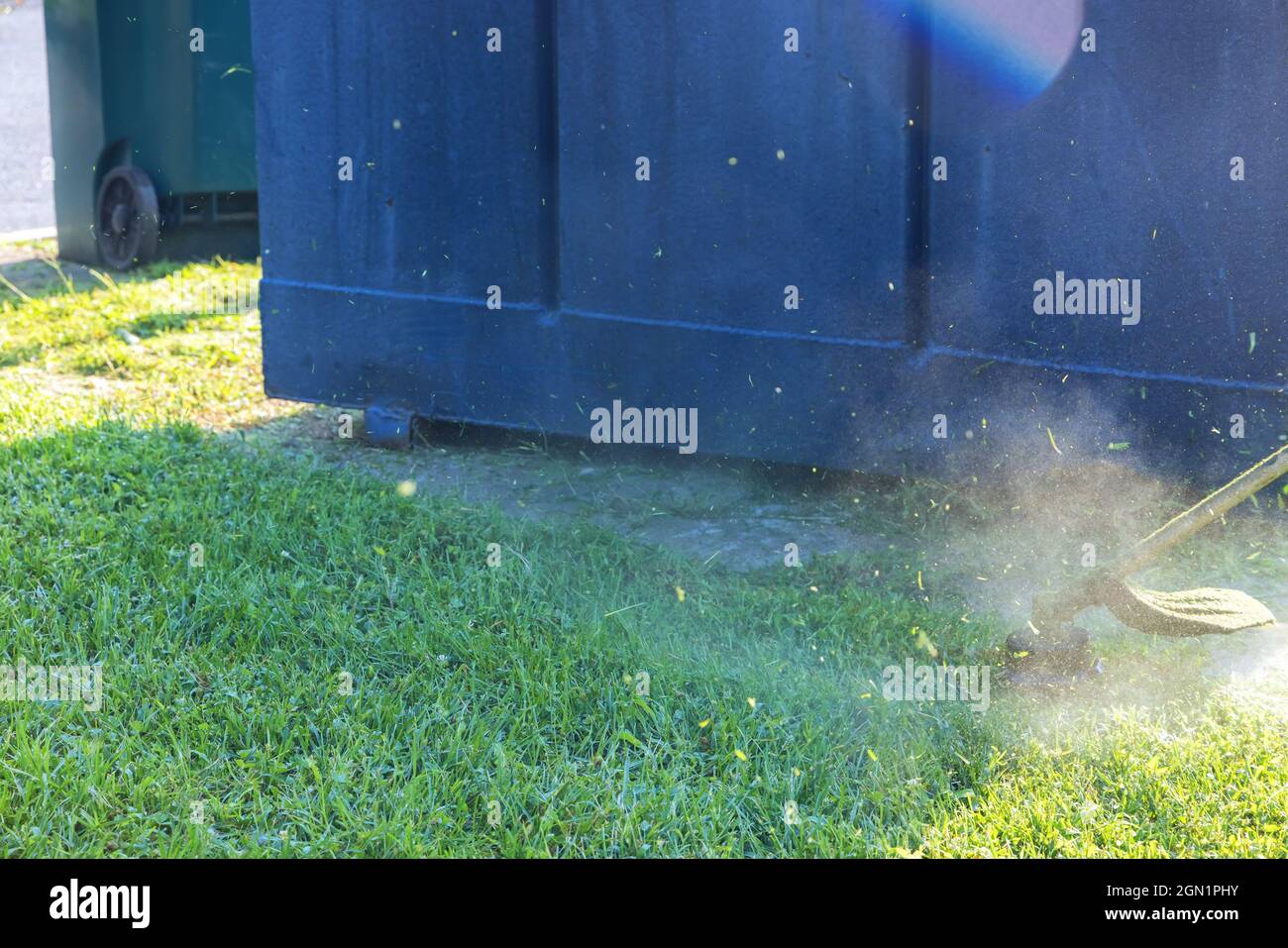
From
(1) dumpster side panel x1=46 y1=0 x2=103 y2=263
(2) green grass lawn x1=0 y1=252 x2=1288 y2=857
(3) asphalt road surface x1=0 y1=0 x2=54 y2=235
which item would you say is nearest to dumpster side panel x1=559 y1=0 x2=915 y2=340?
(2) green grass lawn x1=0 y1=252 x2=1288 y2=857

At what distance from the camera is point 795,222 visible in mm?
4586

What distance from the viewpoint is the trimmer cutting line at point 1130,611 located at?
3.40m

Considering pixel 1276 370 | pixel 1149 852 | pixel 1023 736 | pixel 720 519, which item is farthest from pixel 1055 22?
pixel 1149 852

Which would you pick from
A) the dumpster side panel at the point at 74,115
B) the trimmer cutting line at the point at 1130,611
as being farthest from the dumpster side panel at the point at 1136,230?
the dumpster side panel at the point at 74,115

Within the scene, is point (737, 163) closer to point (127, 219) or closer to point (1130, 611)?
point (1130, 611)

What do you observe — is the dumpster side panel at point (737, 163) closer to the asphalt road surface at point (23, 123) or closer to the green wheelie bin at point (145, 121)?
the green wheelie bin at point (145, 121)

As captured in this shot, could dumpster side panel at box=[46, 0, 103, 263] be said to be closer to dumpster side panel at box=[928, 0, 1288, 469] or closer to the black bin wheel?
the black bin wheel

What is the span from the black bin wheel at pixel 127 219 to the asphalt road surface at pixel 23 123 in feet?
2.26

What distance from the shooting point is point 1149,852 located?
2.76 metres

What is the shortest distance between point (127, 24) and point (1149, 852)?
6.86 metres

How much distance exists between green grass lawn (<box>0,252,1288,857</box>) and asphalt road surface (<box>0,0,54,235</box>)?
5275 mm

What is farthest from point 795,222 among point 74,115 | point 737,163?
point 74,115
